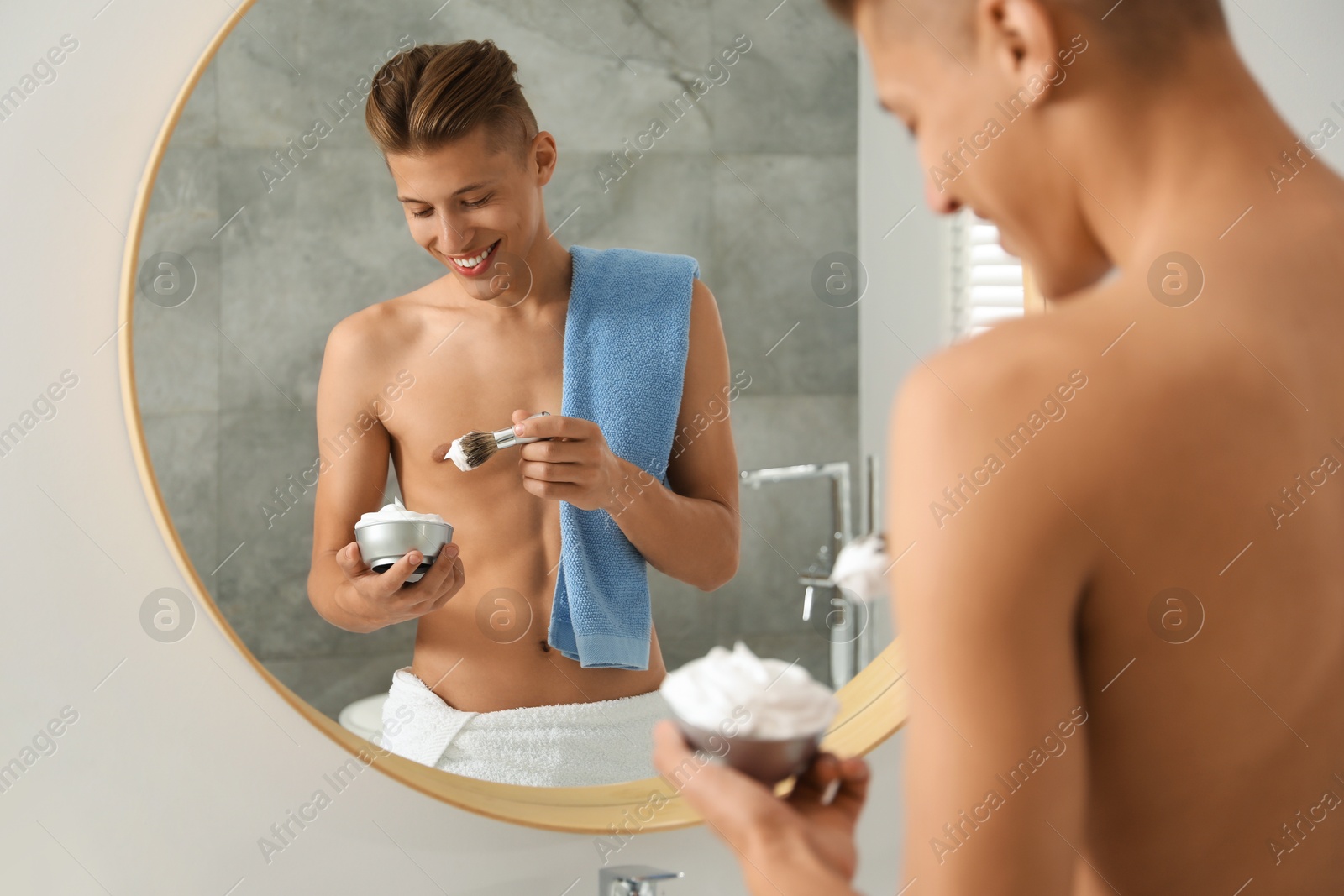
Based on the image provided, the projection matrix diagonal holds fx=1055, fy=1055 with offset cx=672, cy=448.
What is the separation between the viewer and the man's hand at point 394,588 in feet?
2.40

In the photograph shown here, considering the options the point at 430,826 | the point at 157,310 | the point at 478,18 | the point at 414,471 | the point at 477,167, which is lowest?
the point at 430,826

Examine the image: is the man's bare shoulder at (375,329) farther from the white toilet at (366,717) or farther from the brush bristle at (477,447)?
the white toilet at (366,717)

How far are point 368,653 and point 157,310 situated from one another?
28 centimetres

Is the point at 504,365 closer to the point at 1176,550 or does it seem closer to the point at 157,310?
the point at 157,310

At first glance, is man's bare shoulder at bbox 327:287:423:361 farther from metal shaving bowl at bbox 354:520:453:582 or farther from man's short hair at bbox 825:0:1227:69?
man's short hair at bbox 825:0:1227:69

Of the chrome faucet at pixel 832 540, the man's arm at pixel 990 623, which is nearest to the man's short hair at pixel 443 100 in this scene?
the chrome faucet at pixel 832 540

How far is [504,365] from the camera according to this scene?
0.84m

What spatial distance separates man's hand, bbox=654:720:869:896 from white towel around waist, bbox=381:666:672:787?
412mm

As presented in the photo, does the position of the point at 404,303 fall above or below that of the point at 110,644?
above

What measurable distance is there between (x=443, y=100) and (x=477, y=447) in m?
0.27

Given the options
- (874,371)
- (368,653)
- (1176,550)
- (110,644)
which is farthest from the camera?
(874,371)

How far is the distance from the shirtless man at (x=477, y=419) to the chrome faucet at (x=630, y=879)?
142 mm

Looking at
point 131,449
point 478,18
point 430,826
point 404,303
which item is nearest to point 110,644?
point 131,449

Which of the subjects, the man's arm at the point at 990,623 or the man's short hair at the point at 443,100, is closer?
the man's arm at the point at 990,623
